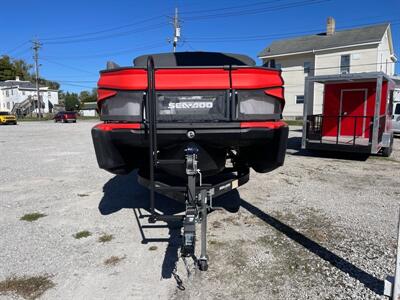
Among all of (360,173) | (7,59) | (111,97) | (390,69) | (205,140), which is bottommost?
(360,173)

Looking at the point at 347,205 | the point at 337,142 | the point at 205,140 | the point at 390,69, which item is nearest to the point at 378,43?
the point at 390,69

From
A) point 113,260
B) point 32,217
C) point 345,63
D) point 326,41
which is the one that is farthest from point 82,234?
point 326,41

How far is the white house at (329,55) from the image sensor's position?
27062 millimetres

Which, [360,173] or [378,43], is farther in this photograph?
[378,43]

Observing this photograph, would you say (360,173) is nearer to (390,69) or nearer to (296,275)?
(296,275)

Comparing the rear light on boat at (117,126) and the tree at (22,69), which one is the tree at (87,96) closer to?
the tree at (22,69)

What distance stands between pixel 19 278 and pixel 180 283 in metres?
1.50

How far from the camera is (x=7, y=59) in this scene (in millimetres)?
81438

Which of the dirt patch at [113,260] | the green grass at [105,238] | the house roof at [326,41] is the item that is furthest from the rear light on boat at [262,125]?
the house roof at [326,41]

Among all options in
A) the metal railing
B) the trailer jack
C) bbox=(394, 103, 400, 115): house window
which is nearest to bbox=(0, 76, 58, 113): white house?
bbox=(394, 103, 400, 115): house window

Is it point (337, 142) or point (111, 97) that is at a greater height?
point (111, 97)

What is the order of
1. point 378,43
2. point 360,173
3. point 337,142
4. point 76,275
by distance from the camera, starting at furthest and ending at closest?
point 378,43
point 337,142
point 360,173
point 76,275

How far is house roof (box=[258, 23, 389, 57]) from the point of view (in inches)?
1067

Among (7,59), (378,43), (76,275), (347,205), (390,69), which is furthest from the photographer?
(7,59)
